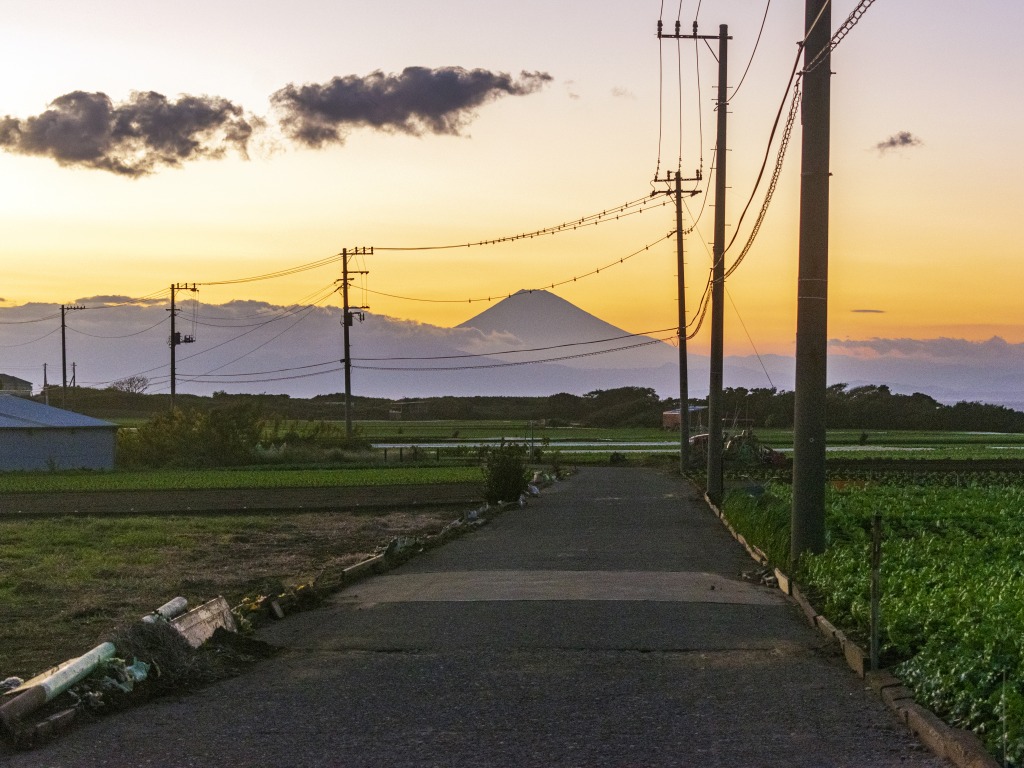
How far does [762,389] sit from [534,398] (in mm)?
37546

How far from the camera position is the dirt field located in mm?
12305

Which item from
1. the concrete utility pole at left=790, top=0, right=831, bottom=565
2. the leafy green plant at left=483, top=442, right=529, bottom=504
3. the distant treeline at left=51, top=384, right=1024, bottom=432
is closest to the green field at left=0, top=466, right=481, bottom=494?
the leafy green plant at left=483, top=442, right=529, bottom=504

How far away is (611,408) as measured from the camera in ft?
447

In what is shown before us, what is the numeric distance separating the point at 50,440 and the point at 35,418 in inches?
90.5

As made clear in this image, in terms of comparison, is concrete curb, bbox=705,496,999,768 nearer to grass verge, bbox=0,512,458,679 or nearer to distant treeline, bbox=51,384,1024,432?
grass verge, bbox=0,512,458,679

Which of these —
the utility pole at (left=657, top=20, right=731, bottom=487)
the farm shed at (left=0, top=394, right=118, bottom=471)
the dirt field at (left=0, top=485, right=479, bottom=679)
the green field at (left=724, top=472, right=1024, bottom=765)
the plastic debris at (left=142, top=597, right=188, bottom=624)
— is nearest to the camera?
the green field at (left=724, top=472, right=1024, bottom=765)

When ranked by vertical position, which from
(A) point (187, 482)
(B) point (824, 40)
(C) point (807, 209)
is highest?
(B) point (824, 40)

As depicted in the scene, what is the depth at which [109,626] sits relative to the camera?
1173 cm

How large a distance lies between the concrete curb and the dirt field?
6387 millimetres

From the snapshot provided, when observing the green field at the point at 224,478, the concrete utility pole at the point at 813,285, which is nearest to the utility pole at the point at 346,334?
the green field at the point at 224,478

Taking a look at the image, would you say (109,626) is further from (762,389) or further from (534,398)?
(534,398)

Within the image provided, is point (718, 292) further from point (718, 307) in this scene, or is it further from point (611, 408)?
point (611, 408)

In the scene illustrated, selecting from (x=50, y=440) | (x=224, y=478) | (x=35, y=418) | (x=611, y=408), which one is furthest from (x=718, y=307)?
(x=611, y=408)

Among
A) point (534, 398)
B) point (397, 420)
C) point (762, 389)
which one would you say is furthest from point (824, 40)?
point (534, 398)
